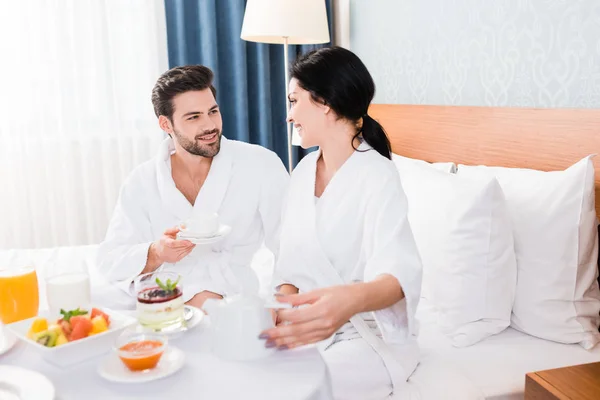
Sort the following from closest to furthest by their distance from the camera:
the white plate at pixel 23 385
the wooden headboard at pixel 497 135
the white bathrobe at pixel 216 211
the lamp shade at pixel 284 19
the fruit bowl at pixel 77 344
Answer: the white plate at pixel 23 385, the fruit bowl at pixel 77 344, the wooden headboard at pixel 497 135, the white bathrobe at pixel 216 211, the lamp shade at pixel 284 19

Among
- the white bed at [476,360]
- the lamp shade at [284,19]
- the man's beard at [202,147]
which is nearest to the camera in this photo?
the white bed at [476,360]

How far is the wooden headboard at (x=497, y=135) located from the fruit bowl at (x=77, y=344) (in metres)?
1.39

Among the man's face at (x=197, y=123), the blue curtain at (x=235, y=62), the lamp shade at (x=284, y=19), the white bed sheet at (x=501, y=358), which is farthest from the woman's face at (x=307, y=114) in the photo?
the blue curtain at (x=235, y=62)

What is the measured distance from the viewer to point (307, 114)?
5.41 ft

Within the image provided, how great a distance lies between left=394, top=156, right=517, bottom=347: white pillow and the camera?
1705 mm

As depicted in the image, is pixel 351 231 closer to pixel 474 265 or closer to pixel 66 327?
pixel 474 265

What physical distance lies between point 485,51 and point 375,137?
0.97 metres

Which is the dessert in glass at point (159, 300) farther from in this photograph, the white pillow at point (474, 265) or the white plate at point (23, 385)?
the white pillow at point (474, 265)

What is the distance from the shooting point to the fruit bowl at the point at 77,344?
3.51 feet

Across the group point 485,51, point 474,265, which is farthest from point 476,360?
point 485,51

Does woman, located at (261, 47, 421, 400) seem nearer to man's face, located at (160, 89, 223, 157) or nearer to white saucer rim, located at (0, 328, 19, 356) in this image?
man's face, located at (160, 89, 223, 157)

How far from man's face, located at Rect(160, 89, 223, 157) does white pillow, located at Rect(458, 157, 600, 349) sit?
42.6 inches

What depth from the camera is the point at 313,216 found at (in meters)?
1.62

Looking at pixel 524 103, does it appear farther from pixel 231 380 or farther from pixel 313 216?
pixel 231 380
